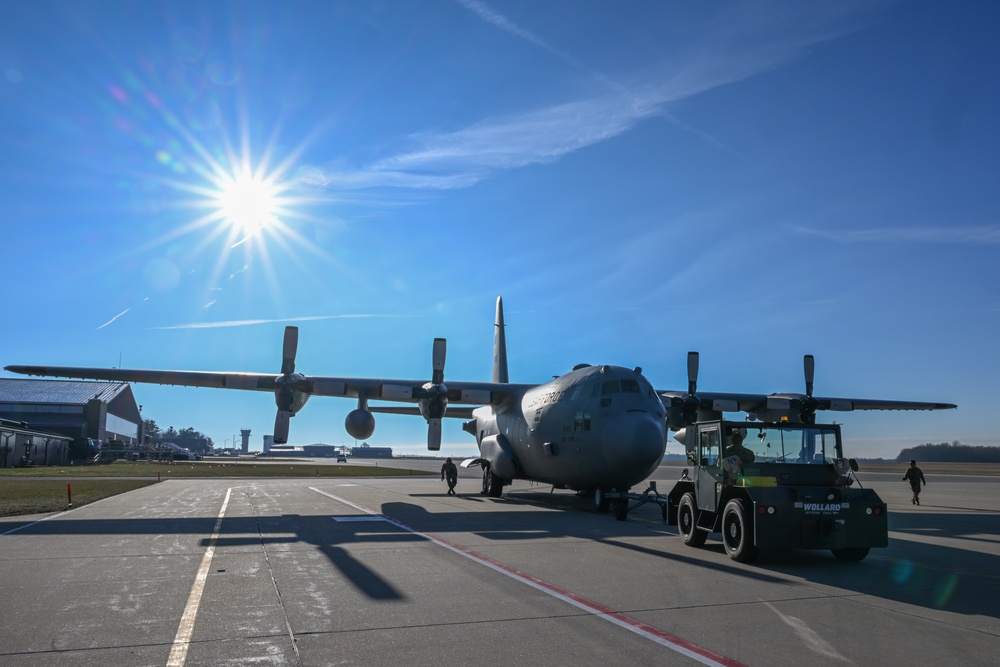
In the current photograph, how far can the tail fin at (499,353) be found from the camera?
38.8 metres

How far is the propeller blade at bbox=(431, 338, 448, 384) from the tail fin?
9206mm

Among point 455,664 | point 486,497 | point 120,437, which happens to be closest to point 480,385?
point 486,497

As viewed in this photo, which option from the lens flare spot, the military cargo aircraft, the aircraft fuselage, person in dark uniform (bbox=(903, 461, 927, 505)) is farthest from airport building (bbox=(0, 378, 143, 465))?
the lens flare spot

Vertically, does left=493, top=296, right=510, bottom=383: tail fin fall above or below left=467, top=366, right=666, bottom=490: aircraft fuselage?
above

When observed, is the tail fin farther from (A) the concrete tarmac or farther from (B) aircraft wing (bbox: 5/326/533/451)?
(A) the concrete tarmac

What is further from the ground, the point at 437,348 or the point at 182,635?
the point at 437,348

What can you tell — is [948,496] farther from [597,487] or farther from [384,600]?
[384,600]

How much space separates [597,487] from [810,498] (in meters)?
11.9

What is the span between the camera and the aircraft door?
42.5 feet

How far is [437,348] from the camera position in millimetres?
29688

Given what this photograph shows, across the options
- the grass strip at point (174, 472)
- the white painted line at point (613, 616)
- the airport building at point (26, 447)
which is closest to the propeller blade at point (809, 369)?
the white painted line at point (613, 616)

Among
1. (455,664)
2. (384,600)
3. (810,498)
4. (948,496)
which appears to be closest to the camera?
(455,664)

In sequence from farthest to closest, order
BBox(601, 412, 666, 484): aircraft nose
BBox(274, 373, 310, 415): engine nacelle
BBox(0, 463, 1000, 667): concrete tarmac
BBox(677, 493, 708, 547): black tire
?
BBox(274, 373, 310, 415): engine nacelle → BBox(601, 412, 666, 484): aircraft nose → BBox(677, 493, 708, 547): black tire → BBox(0, 463, 1000, 667): concrete tarmac

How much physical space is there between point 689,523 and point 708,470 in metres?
1.66
